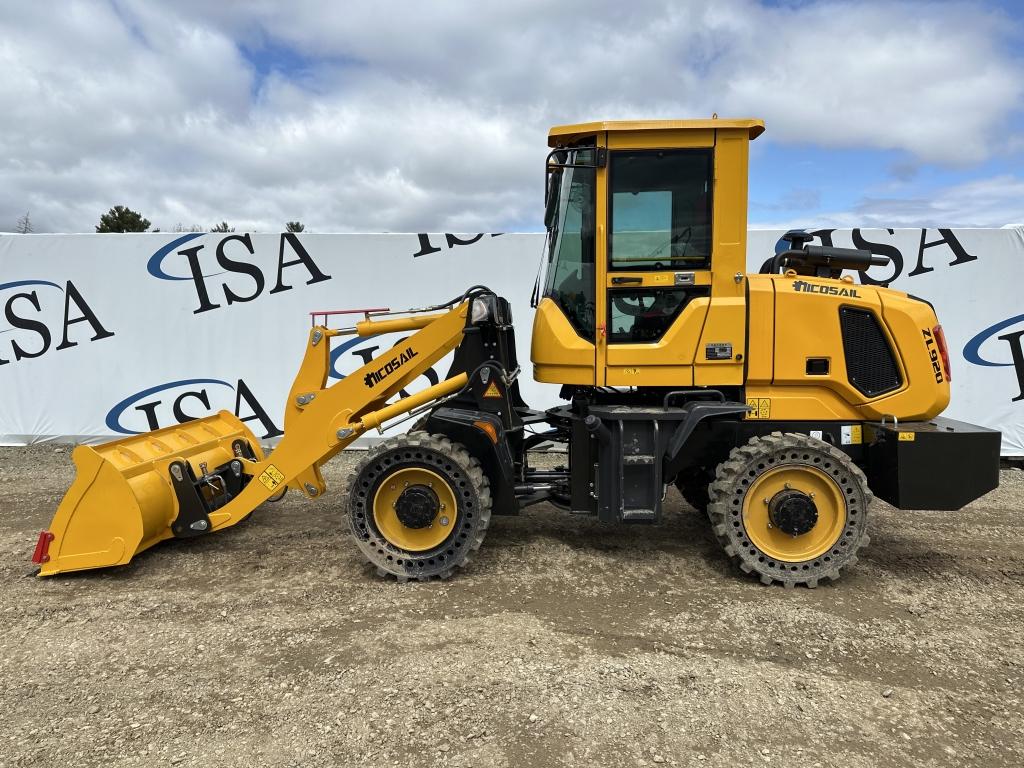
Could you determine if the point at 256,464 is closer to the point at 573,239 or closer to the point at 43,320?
the point at 573,239

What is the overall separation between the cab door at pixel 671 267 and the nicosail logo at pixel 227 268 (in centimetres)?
514

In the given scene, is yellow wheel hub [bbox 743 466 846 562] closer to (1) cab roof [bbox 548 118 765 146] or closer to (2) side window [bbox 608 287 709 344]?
(2) side window [bbox 608 287 709 344]

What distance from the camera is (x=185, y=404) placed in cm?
823

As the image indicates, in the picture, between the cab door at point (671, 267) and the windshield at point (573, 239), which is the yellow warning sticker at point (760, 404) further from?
the windshield at point (573, 239)

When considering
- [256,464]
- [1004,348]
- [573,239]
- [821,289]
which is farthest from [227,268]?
[1004,348]

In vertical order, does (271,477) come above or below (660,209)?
below

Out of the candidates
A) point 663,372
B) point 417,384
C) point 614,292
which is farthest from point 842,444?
point 417,384

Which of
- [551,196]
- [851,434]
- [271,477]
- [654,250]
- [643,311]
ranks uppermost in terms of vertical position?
[551,196]

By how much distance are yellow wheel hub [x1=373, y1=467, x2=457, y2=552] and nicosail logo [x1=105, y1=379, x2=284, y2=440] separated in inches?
178

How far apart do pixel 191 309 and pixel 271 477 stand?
15.8ft

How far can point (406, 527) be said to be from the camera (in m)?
4.22

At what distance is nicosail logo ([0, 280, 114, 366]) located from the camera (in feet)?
26.9

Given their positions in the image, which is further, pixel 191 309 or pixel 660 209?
pixel 191 309

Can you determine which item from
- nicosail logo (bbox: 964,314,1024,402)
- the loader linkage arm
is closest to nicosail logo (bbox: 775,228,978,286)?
nicosail logo (bbox: 964,314,1024,402)
